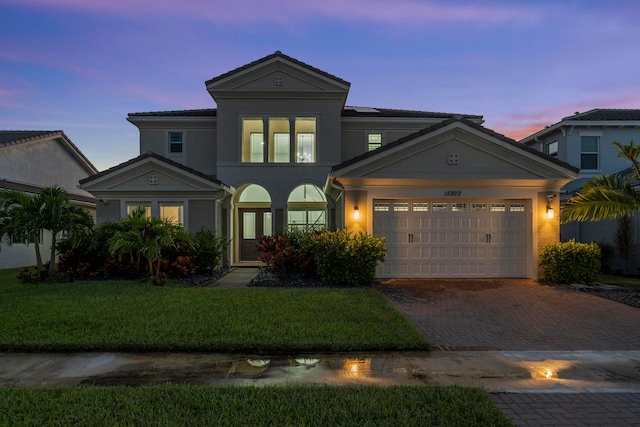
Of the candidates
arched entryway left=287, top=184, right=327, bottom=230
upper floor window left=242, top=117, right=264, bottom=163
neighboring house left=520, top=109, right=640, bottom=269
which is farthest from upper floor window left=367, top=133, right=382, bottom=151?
neighboring house left=520, top=109, right=640, bottom=269

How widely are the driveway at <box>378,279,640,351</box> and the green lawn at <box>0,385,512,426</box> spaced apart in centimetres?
204

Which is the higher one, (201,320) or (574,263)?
(574,263)

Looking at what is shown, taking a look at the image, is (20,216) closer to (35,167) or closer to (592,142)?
(35,167)

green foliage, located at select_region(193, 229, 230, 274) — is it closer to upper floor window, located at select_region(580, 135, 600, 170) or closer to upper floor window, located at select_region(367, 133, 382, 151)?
upper floor window, located at select_region(367, 133, 382, 151)

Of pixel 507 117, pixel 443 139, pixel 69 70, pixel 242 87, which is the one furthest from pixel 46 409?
pixel 507 117

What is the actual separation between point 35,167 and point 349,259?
18.5 metres

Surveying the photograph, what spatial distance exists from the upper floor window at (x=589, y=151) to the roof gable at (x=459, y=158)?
7.75 m

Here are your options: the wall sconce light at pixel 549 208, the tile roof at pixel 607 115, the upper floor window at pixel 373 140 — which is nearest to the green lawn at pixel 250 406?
the wall sconce light at pixel 549 208

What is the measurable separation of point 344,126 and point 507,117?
16142 millimetres

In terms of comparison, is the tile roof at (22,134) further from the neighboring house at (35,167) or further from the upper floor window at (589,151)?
the upper floor window at (589,151)

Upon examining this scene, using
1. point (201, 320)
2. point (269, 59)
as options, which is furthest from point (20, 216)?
point (269, 59)

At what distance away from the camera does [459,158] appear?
464 inches

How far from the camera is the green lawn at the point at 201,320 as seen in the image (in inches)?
213

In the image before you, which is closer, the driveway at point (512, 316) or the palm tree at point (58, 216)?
the driveway at point (512, 316)
